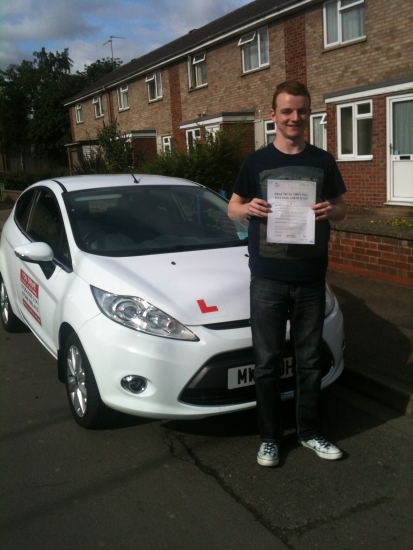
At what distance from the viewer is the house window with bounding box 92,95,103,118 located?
34375mm

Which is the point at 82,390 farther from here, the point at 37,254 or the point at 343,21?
the point at 343,21

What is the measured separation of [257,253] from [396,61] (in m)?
13.1

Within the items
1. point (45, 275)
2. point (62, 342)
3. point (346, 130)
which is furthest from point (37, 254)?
point (346, 130)

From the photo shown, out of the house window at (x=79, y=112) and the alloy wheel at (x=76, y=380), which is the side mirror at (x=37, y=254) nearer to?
the alloy wheel at (x=76, y=380)

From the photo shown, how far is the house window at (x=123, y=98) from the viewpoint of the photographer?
30.4 meters

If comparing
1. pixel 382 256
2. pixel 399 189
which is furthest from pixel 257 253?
pixel 399 189

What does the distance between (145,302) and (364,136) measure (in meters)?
13.4

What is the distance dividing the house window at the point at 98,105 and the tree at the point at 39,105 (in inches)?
612

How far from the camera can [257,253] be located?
327cm

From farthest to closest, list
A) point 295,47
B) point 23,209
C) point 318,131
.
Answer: point 295,47 < point 318,131 < point 23,209

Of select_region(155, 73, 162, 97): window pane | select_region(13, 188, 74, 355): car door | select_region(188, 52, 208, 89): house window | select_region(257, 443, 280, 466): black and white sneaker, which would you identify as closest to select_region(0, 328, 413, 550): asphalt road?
select_region(257, 443, 280, 466): black and white sneaker

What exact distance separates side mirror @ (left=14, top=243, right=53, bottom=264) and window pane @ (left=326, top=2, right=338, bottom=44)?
14305 mm

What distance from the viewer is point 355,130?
1573 cm

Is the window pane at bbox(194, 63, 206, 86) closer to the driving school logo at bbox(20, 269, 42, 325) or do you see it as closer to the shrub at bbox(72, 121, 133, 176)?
the shrub at bbox(72, 121, 133, 176)
